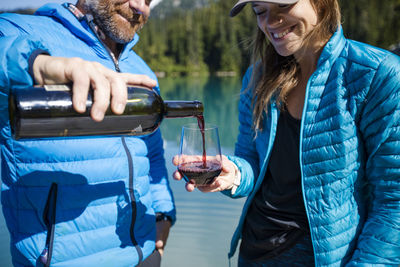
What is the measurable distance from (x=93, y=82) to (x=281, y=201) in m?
0.98

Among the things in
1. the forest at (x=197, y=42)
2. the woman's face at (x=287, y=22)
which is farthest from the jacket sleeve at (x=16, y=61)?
the forest at (x=197, y=42)

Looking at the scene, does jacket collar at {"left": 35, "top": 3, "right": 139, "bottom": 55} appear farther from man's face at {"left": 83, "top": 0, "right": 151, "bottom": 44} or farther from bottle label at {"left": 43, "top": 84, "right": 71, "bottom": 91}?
bottle label at {"left": 43, "top": 84, "right": 71, "bottom": 91}

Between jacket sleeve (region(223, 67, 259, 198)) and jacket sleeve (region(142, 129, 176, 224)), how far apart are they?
45 centimetres

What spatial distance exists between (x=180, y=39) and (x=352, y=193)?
191 feet

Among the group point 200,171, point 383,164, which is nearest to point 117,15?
point 200,171

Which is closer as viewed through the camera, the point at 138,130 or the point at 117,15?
the point at 138,130

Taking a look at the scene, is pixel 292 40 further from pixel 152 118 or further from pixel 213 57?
pixel 213 57

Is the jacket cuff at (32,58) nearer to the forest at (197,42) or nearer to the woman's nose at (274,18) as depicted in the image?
the woman's nose at (274,18)

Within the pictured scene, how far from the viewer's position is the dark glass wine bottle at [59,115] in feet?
2.88

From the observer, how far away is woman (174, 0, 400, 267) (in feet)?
4.19

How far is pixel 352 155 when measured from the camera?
52.4 inches

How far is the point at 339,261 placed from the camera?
1366mm

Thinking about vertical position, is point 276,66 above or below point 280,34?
below

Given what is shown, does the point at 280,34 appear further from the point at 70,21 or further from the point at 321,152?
the point at 70,21
